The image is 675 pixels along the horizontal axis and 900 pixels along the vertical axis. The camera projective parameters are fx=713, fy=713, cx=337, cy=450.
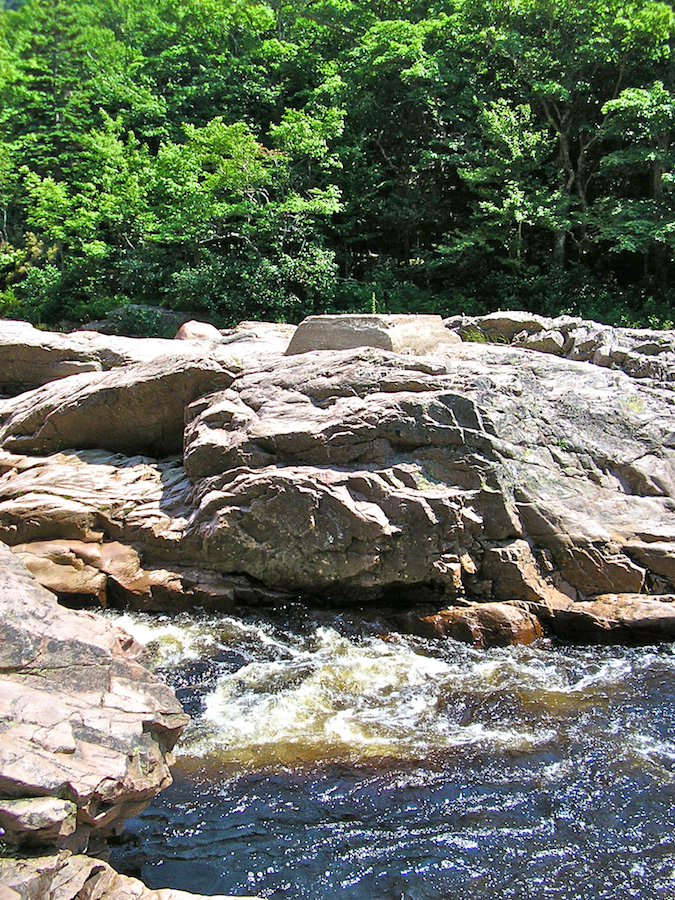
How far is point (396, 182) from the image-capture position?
21.5 meters

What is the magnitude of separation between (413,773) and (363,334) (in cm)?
599

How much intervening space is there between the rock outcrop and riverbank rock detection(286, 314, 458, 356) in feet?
2.25

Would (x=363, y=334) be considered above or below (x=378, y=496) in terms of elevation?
above

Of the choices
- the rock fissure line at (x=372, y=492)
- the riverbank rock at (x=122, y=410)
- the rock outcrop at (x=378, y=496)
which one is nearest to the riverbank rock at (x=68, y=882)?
the rock fissure line at (x=372, y=492)

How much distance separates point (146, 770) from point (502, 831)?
2.30 meters

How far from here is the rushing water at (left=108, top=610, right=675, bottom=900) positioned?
14.1 ft

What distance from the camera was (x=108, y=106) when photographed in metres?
26.2

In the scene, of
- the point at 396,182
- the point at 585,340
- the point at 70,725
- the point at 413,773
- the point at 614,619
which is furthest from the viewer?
the point at 396,182

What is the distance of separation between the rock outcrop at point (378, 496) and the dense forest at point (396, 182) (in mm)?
10360

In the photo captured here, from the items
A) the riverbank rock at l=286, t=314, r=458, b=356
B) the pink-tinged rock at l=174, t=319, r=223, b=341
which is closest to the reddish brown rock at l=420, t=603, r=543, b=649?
the riverbank rock at l=286, t=314, r=458, b=356

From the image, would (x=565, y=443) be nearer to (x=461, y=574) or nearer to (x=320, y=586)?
(x=461, y=574)

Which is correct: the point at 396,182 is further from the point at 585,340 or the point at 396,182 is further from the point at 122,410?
the point at 122,410

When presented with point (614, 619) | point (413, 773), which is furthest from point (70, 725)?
point (614, 619)

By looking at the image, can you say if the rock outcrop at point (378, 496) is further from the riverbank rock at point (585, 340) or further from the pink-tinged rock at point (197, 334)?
the pink-tinged rock at point (197, 334)
